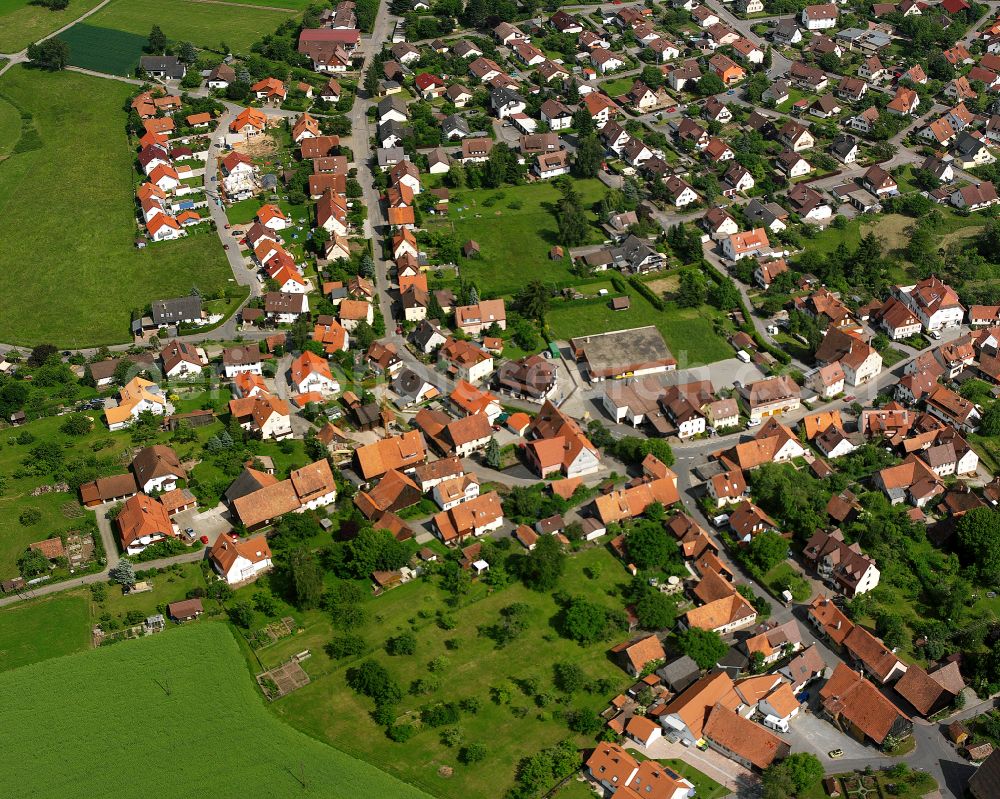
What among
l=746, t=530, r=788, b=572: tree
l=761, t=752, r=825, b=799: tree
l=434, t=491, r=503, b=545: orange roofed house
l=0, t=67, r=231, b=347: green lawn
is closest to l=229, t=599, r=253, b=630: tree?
l=434, t=491, r=503, b=545: orange roofed house

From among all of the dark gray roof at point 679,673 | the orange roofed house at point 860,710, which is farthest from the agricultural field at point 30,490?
the orange roofed house at point 860,710

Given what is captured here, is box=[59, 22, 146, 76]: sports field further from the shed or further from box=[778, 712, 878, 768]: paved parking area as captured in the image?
box=[778, 712, 878, 768]: paved parking area

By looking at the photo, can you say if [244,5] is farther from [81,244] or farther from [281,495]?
[281,495]

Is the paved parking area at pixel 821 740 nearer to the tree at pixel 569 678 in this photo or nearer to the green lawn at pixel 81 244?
the tree at pixel 569 678

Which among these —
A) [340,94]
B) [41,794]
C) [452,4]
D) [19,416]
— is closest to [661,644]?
[41,794]

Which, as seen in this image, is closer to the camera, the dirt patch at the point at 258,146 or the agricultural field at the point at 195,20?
the dirt patch at the point at 258,146
